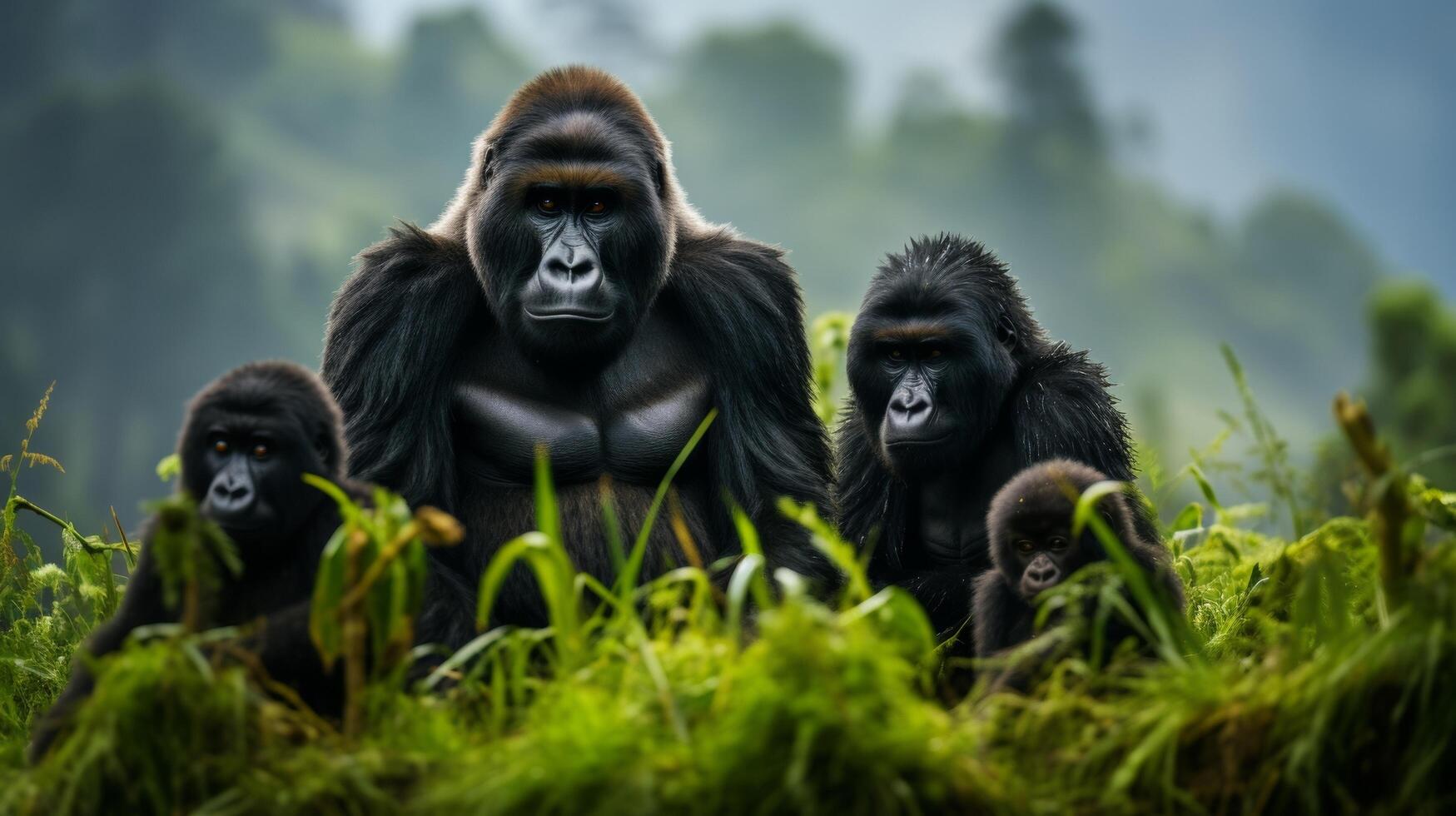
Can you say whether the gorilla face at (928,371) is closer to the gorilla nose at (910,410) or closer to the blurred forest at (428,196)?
the gorilla nose at (910,410)

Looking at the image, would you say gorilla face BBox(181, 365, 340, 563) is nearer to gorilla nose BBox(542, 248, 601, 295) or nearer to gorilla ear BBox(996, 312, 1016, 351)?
gorilla nose BBox(542, 248, 601, 295)

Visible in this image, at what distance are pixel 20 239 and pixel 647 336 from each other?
83.0 metres

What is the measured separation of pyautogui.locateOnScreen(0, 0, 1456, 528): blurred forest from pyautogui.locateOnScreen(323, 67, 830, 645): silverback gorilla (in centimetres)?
5267

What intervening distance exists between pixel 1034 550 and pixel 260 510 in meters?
1.85

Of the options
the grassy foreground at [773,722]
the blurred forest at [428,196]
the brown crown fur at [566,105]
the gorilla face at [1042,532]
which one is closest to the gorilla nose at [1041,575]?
the gorilla face at [1042,532]

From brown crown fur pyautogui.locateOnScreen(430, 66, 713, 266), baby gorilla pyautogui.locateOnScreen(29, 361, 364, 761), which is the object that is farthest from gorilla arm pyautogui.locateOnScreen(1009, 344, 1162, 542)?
baby gorilla pyautogui.locateOnScreen(29, 361, 364, 761)

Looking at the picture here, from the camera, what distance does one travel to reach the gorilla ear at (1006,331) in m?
4.82

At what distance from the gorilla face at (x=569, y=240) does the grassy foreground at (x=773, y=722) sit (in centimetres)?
132

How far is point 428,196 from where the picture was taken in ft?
318

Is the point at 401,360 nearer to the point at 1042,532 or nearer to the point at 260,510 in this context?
the point at 260,510

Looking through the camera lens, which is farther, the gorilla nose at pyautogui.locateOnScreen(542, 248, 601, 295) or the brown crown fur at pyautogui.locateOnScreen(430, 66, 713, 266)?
the brown crown fur at pyautogui.locateOnScreen(430, 66, 713, 266)

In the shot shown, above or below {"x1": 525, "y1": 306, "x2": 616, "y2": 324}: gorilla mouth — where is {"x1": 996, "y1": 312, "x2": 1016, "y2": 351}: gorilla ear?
above

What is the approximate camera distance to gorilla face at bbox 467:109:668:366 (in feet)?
13.9

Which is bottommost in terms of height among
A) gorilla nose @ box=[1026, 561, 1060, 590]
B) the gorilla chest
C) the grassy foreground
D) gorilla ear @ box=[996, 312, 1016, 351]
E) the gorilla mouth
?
the grassy foreground
